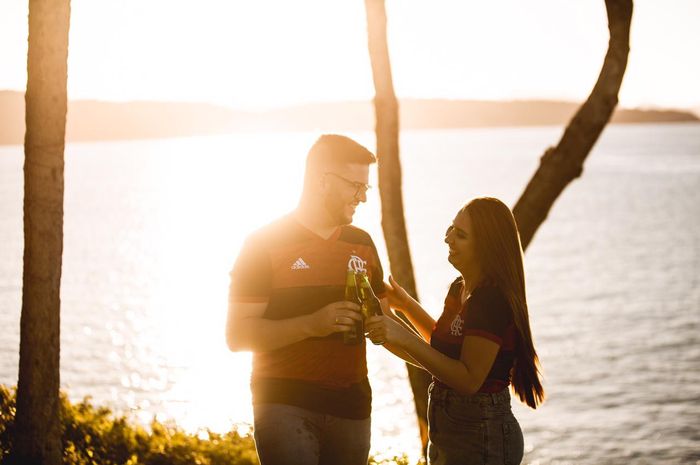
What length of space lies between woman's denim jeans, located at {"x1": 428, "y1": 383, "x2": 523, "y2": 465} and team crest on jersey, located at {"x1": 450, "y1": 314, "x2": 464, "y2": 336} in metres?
0.30

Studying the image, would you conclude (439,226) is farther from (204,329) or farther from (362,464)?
(362,464)

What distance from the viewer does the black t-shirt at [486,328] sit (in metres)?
4.02

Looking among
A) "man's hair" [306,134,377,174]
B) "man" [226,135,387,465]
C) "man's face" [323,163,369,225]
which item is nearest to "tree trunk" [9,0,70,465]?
"man" [226,135,387,465]

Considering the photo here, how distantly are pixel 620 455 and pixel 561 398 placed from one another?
7954 mm

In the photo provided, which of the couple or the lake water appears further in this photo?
the lake water

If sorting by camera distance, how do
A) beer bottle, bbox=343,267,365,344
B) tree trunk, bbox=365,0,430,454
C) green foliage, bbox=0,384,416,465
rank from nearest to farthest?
1. beer bottle, bbox=343,267,365,344
2. green foliage, bbox=0,384,416,465
3. tree trunk, bbox=365,0,430,454

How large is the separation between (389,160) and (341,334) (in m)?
3.66

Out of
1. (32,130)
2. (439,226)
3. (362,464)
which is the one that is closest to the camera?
(362,464)

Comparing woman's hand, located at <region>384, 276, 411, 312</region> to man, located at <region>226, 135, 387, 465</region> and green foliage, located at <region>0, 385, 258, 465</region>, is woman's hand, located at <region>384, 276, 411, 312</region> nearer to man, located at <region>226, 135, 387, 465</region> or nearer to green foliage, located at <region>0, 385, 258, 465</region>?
man, located at <region>226, 135, 387, 465</region>

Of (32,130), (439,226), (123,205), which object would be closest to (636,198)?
(439,226)

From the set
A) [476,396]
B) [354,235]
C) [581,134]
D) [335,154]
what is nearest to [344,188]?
[335,154]

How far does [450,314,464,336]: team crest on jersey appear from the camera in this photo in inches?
166

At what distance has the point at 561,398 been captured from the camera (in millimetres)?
44656

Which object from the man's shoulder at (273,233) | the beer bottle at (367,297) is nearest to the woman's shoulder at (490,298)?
the beer bottle at (367,297)
